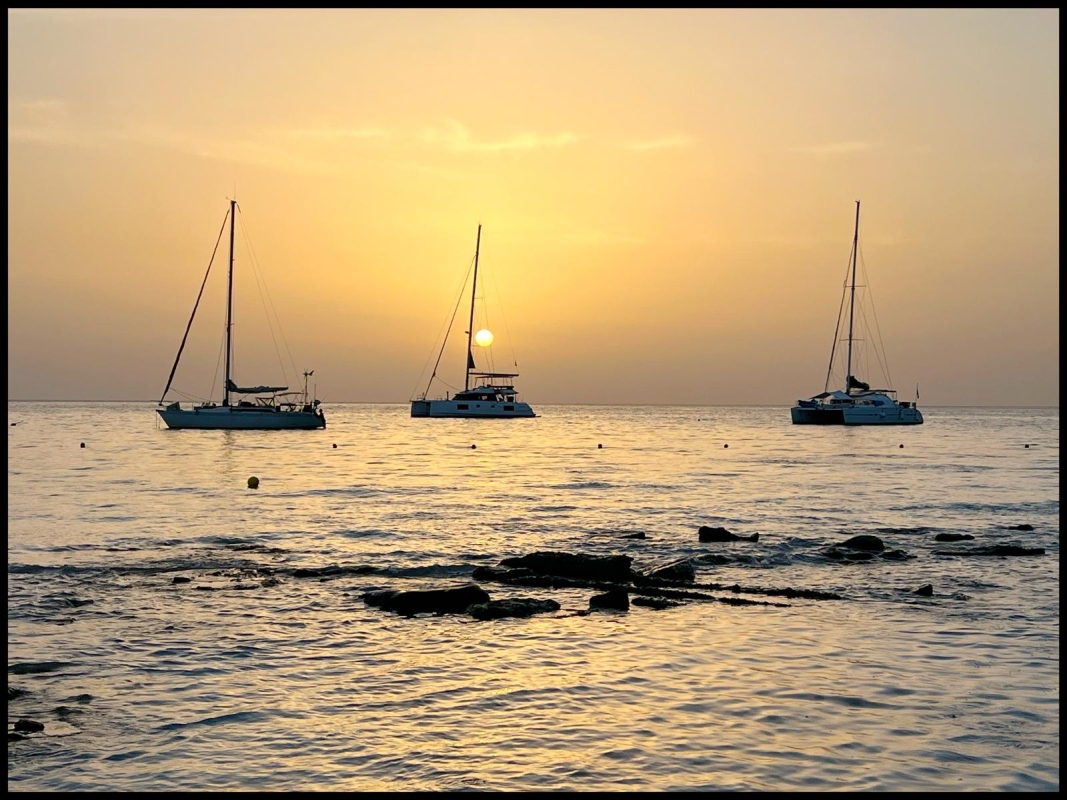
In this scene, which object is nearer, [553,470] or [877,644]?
[877,644]

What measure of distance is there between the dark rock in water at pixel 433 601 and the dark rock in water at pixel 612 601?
6.75 feet

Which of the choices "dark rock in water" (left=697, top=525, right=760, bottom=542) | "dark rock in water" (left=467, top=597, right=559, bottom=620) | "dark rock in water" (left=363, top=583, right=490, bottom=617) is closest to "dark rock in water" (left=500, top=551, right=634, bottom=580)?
"dark rock in water" (left=467, top=597, right=559, bottom=620)

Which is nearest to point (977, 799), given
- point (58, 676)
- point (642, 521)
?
point (58, 676)

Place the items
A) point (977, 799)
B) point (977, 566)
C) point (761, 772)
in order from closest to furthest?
point (977, 799), point (761, 772), point (977, 566)

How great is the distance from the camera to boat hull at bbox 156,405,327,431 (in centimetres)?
8912

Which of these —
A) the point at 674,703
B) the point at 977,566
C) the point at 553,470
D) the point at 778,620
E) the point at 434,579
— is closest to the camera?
the point at 674,703

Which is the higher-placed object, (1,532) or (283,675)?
(1,532)

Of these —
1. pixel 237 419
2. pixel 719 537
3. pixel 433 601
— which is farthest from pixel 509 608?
pixel 237 419

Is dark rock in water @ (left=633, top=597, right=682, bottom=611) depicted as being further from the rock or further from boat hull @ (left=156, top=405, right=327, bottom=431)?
boat hull @ (left=156, top=405, right=327, bottom=431)

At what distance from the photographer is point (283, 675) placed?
1320cm

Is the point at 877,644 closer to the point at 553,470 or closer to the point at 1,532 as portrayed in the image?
the point at 1,532

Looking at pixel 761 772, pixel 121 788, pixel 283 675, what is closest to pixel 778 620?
pixel 761 772

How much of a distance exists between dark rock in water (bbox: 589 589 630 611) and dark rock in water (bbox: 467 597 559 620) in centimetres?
74

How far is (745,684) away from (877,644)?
11.5ft
